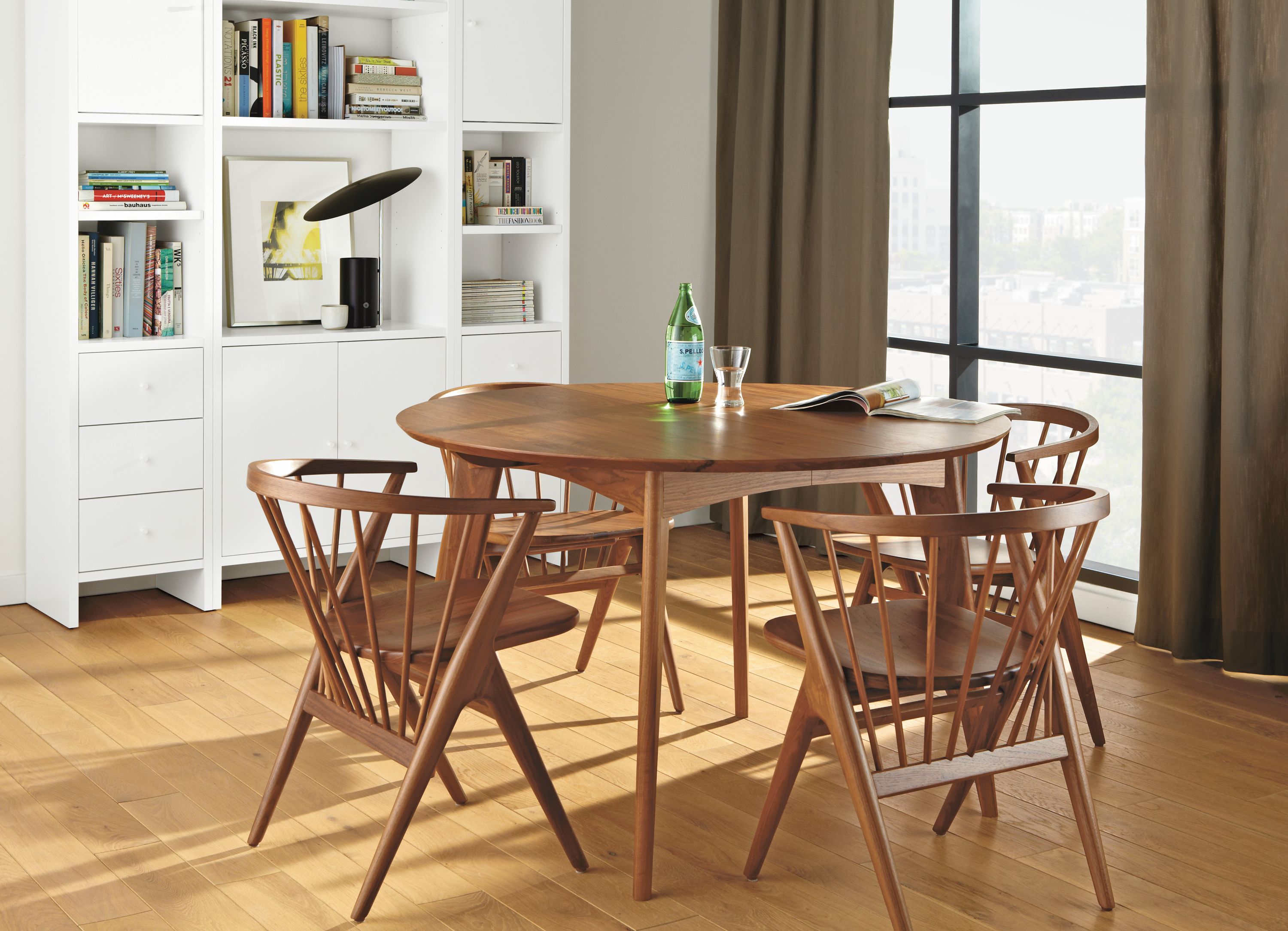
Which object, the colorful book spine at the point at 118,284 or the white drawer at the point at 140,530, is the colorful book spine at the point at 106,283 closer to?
the colorful book spine at the point at 118,284

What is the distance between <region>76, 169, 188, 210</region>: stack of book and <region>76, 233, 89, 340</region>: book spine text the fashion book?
0.10 m

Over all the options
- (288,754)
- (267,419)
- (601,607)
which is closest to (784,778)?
(288,754)

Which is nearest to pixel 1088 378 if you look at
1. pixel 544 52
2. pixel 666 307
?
pixel 666 307

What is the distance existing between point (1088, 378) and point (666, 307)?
1643 millimetres

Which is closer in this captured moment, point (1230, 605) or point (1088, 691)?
point (1088, 691)

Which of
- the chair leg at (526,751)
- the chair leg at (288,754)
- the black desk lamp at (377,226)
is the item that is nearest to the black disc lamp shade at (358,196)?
the black desk lamp at (377,226)

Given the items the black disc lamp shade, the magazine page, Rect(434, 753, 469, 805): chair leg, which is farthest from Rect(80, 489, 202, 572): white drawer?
the magazine page

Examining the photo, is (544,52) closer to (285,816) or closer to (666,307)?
(666,307)

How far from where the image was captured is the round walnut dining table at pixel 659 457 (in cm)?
248

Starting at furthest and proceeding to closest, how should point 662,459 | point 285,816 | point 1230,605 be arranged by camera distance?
point 1230,605
point 285,816
point 662,459

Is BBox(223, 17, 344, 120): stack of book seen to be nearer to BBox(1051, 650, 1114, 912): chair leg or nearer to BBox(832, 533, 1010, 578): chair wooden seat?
BBox(832, 533, 1010, 578): chair wooden seat

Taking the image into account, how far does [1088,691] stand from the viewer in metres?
3.18

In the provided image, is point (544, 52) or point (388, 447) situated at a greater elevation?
point (544, 52)

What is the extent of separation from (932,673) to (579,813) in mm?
953
